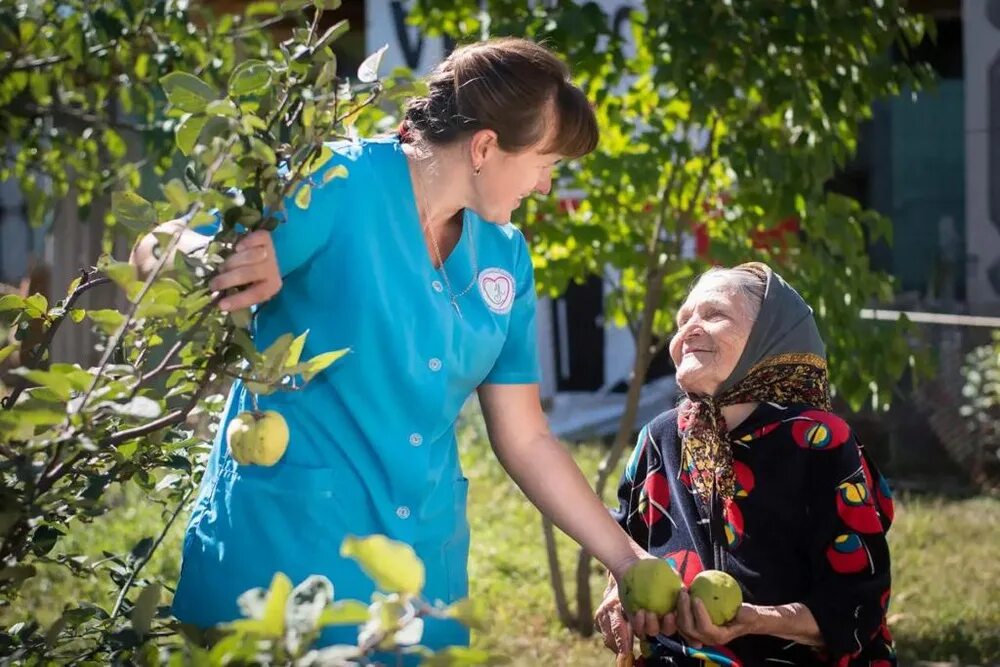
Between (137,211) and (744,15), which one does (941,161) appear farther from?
(137,211)

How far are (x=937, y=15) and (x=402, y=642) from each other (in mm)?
9115

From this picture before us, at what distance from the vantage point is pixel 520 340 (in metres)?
2.42

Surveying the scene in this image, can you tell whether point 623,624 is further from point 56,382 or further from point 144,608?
point 56,382

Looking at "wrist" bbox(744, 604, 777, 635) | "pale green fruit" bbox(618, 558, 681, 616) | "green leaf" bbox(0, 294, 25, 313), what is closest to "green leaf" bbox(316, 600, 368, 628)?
"green leaf" bbox(0, 294, 25, 313)

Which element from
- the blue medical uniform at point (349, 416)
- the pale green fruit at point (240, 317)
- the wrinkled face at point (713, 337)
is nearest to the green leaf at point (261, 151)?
the pale green fruit at point (240, 317)

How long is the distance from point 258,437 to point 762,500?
45.5 inches

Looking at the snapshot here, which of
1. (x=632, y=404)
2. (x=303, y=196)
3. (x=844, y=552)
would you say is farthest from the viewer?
(x=632, y=404)

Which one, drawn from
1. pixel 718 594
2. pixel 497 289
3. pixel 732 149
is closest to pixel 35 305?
pixel 497 289

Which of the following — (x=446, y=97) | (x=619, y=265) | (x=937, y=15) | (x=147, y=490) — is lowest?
(x=147, y=490)

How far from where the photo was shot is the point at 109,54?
16.1 ft

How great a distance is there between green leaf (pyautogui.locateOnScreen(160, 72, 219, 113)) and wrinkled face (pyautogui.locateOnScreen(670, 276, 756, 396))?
52.9 inches

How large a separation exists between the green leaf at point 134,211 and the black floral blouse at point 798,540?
53.3 inches

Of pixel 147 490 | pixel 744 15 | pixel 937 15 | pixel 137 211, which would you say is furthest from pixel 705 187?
pixel 937 15

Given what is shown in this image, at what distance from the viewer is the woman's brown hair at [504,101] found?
87.0 inches
